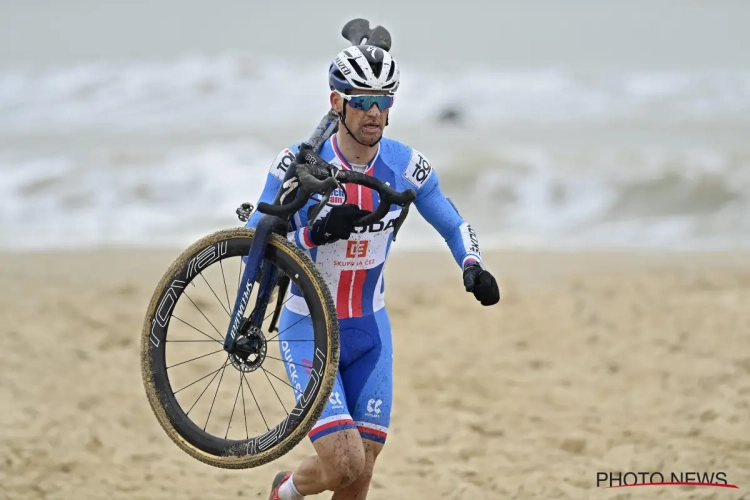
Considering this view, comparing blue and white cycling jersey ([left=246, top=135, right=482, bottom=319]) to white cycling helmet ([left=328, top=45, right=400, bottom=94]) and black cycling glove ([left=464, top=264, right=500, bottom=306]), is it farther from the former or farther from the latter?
white cycling helmet ([left=328, top=45, right=400, bottom=94])

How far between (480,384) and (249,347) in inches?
175

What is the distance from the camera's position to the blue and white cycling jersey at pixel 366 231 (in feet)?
15.4

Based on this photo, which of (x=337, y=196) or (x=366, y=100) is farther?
(x=337, y=196)

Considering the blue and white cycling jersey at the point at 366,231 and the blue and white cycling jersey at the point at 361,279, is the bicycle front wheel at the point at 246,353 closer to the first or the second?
the blue and white cycling jersey at the point at 361,279

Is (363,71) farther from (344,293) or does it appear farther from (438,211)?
(344,293)

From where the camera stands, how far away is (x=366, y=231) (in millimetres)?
4715

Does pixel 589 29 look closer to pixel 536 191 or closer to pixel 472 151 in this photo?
pixel 472 151

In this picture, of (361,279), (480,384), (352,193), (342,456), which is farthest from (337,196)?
(480,384)

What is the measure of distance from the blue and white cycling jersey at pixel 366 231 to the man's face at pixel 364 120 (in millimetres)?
183

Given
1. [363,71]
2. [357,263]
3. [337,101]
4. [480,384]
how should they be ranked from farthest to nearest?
[480,384] → [357,263] → [337,101] → [363,71]

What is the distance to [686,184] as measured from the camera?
1759 cm

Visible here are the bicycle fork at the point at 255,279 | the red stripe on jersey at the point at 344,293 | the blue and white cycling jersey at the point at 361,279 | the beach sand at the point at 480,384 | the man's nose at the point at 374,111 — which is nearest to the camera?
the bicycle fork at the point at 255,279

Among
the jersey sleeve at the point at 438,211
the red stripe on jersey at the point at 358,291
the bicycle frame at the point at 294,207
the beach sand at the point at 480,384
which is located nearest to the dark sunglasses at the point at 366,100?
the bicycle frame at the point at 294,207

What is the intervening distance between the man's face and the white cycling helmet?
40 millimetres
